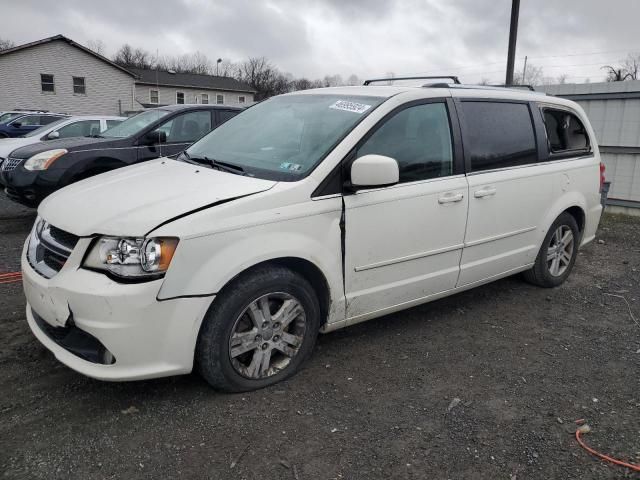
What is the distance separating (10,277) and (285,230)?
3.39 meters

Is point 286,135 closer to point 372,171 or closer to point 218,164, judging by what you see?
point 218,164

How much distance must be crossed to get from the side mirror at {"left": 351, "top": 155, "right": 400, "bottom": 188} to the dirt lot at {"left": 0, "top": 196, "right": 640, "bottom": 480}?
1.24m

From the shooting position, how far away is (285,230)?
301 centimetres

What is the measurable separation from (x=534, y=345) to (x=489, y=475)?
1680 millimetres

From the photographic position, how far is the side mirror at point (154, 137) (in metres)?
6.89

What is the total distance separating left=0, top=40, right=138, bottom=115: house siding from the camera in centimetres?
3262

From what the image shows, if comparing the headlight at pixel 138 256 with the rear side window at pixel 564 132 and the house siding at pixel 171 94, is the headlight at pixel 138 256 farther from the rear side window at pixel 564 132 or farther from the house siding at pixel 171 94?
the house siding at pixel 171 94

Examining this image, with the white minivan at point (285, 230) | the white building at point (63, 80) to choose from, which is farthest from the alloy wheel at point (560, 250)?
the white building at point (63, 80)

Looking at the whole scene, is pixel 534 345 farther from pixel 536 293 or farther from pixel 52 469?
pixel 52 469

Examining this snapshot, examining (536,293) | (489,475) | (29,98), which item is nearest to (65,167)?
(536,293)

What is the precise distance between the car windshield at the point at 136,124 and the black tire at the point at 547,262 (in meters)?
5.42

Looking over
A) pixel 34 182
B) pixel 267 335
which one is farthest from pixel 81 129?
pixel 267 335

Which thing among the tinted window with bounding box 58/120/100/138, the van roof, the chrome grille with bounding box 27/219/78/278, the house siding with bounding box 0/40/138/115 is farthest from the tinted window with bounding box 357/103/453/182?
the house siding with bounding box 0/40/138/115

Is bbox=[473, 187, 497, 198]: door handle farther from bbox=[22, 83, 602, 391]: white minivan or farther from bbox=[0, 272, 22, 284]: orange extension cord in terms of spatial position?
bbox=[0, 272, 22, 284]: orange extension cord
